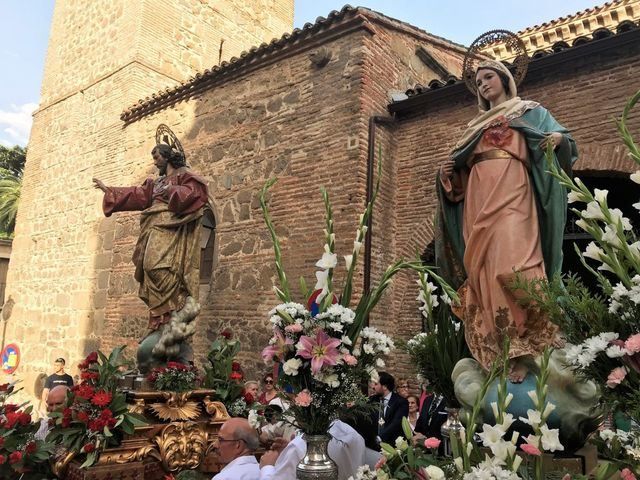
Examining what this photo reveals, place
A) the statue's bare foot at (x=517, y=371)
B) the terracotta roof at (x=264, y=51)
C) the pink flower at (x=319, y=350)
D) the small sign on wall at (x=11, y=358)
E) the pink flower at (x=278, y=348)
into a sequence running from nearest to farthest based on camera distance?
the statue's bare foot at (x=517, y=371) → the pink flower at (x=319, y=350) → the pink flower at (x=278, y=348) → the terracotta roof at (x=264, y=51) → the small sign on wall at (x=11, y=358)

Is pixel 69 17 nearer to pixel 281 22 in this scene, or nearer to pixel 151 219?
pixel 281 22

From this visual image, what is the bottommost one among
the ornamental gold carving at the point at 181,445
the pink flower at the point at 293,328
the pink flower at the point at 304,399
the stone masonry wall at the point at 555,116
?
the ornamental gold carving at the point at 181,445

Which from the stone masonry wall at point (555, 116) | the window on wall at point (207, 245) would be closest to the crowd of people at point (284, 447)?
the stone masonry wall at point (555, 116)

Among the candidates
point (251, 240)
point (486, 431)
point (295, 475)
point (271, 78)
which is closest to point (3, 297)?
point (251, 240)

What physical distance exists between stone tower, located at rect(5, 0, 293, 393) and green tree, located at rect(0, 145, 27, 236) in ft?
35.6

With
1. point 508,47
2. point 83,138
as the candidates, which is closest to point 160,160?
point 508,47

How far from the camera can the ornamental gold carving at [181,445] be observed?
4.33m

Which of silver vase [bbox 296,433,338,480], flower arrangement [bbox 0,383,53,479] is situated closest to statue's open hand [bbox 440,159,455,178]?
silver vase [bbox 296,433,338,480]

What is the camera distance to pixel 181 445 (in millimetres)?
4441

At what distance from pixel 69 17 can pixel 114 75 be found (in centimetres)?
372

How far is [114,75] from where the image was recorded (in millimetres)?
13352

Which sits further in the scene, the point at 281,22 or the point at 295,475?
the point at 281,22

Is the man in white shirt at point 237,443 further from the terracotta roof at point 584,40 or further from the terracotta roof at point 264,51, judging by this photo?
the terracotta roof at point 264,51

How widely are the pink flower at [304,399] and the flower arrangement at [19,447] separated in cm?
227
